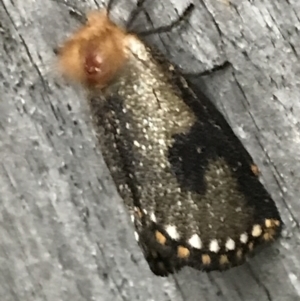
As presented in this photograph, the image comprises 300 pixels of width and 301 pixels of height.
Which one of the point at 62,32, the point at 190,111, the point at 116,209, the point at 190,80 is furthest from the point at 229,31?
the point at 116,209

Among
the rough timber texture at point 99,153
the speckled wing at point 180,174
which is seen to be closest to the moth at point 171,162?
the speckled wing at point 180,174

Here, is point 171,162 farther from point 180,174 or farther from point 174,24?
point 174,24

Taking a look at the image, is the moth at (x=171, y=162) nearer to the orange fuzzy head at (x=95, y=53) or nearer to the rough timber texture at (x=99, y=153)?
the orange fuzzy head at (x=95, y=53)

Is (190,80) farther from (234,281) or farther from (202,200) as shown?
(234,281)

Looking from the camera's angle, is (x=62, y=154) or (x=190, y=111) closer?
(x=190, y=111)

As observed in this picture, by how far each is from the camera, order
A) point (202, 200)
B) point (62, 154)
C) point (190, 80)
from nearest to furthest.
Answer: point (202, 200)
point (190, 80)
point (62, 154)

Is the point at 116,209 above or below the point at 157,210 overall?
below
